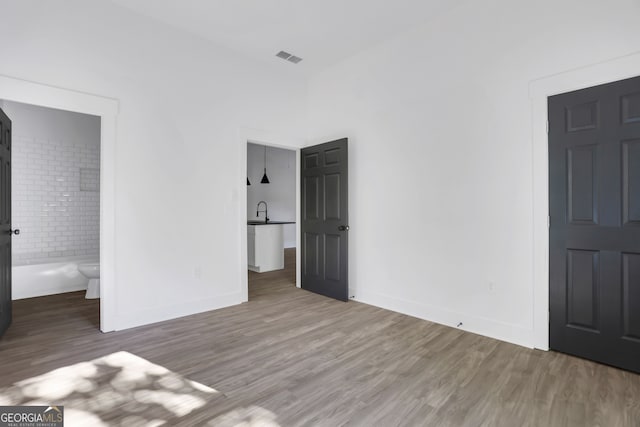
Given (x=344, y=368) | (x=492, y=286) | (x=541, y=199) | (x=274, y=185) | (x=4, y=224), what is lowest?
(x=344, y=368)

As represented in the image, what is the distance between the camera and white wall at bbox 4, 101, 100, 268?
475cm

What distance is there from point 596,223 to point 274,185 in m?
8.29

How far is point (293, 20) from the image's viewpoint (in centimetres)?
357

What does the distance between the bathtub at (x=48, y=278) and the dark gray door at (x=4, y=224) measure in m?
1.22

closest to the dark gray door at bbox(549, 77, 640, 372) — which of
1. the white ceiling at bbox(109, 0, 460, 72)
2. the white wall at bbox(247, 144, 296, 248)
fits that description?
the white ceiling at bbox(109, 0, 460, 72)

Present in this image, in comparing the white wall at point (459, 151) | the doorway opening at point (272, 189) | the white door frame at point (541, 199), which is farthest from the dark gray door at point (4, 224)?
the white door frame at point (541, 199)

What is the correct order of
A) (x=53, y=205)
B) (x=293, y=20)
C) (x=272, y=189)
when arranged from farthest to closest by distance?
(x=272, y=189) < (x=53, y=205) < (x=293, y=20)

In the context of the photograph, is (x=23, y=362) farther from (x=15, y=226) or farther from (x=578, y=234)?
(x=578, y=234)

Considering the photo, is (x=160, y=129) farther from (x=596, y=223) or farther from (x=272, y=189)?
(x=272, y=189)

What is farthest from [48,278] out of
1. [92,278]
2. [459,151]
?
[459,151]

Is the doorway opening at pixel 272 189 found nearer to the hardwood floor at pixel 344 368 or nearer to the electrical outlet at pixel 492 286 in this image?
the hardwood floor at pixel 344 368

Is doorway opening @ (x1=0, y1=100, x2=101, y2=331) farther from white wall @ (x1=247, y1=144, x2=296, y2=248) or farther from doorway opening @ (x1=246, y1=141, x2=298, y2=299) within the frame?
white wall @ (x1=247, y1=144, x2=296, y2=248)

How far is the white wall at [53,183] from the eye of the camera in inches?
187

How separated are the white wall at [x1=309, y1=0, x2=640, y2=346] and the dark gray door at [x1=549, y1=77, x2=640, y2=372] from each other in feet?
0.75
